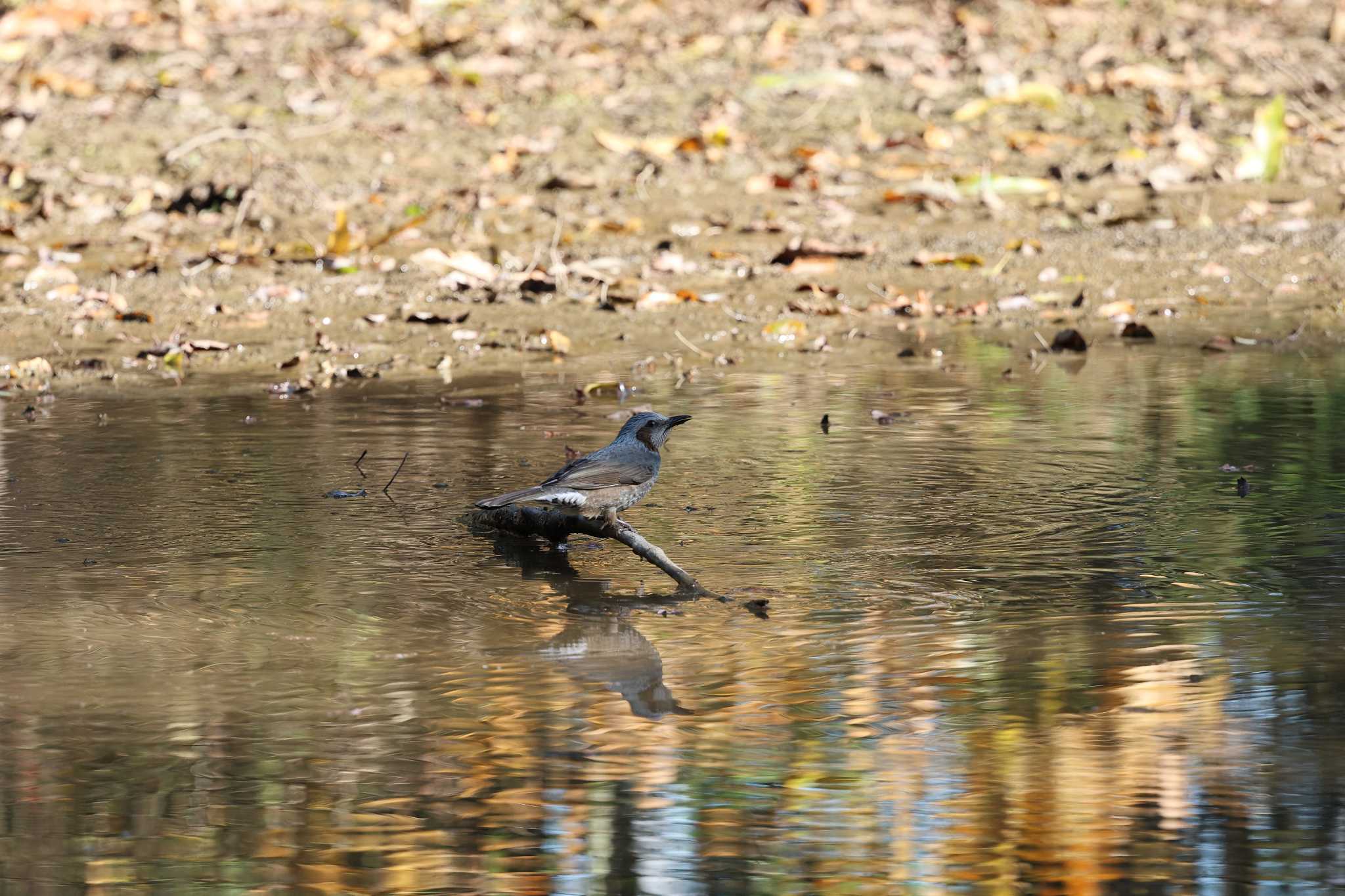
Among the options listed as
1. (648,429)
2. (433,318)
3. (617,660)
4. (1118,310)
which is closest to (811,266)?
(1118,310)

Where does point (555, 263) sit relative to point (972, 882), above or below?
above

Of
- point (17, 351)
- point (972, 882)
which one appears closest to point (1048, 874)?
point (972, 882)

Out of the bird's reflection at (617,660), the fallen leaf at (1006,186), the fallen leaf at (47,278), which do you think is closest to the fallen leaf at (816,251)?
the fallen leaf at (1006,186)

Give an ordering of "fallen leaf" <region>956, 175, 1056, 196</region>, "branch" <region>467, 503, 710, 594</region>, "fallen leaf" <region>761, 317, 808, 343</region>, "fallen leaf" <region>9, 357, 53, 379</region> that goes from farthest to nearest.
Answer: "fallen leaf" <region>956, 175, 1056, 196</region> → "fallen leaf" <region>761, 317, 808, 343</region> → "fallen leaf" <region>9, 357, 53, 379</region> → "branch" <region>467, 503, 710, 594</region>

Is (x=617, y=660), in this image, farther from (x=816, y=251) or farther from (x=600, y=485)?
(x=816, y=251)

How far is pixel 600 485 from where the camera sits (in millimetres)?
4883

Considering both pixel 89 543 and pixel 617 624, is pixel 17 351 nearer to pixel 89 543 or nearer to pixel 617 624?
pixel 89 543

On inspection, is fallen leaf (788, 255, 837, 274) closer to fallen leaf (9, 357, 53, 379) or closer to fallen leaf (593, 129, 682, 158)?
fallen leaf (593, 129, 682, 158)

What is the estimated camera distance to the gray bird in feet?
16.0

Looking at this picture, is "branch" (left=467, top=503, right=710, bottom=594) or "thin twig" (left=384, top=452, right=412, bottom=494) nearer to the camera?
"branch" (left=467, top=503, right=710, bottom=594)

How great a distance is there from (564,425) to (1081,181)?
544 cm

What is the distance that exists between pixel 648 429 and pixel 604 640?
3.53ft

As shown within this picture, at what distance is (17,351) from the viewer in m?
8.39

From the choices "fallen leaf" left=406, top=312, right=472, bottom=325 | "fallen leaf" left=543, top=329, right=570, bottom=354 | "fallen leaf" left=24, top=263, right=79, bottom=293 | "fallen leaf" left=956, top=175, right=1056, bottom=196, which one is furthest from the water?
"fallen leaf" left=956, top=175, right=1056, bottom=196
